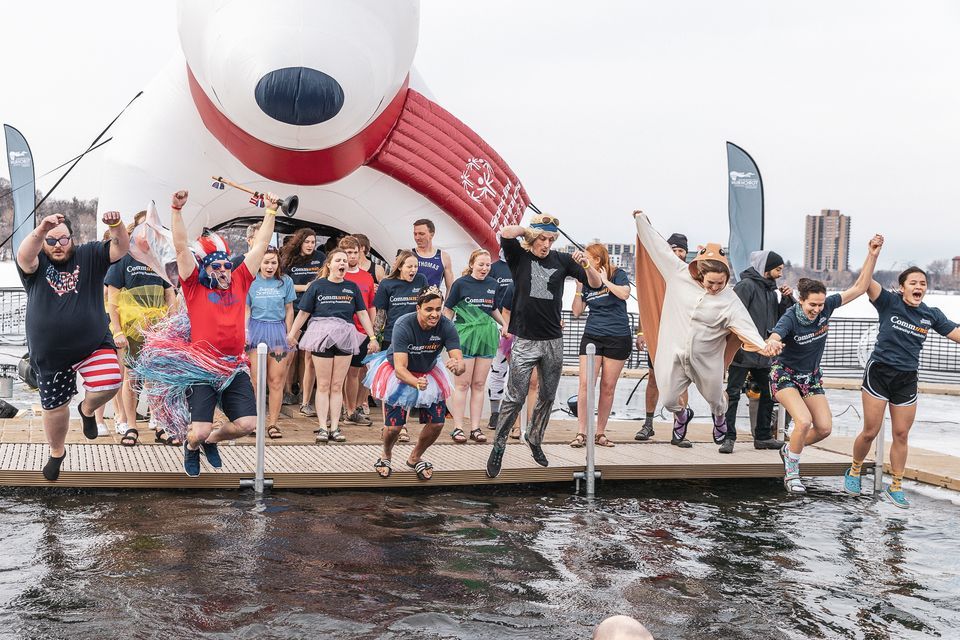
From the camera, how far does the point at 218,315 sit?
6.14m

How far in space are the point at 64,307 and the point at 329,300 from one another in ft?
8.57

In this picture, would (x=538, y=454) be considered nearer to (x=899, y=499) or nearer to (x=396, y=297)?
(x=396, y=297)

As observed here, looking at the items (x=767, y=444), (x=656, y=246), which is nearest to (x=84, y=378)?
(x=656, y=246)

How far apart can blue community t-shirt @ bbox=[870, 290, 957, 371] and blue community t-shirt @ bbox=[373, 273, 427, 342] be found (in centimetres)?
371

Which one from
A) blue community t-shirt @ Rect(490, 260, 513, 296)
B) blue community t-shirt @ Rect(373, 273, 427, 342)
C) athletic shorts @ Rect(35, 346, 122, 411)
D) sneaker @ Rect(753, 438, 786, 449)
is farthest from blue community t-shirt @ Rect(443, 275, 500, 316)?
athletic shorts @ Rect(35, 346, 122, 411)

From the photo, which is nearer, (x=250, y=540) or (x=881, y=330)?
(x=250, y=540)

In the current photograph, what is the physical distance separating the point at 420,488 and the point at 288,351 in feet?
6.43

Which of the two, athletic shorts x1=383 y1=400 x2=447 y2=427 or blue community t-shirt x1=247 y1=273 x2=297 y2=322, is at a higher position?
blue community t-shirt x1=247 y1=273 x2=297 y2=322

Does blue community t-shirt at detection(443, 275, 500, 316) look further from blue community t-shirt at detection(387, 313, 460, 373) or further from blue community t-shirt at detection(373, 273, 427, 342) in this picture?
blue community t-shirt at detection(387, 313, 460, 373)

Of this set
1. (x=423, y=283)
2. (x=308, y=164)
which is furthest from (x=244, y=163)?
(x=423, y=283)

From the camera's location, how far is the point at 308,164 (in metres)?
8.80

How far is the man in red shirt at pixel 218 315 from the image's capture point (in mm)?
6031

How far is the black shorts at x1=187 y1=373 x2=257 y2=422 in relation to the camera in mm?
6242

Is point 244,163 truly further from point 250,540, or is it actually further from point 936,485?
point 936,485
